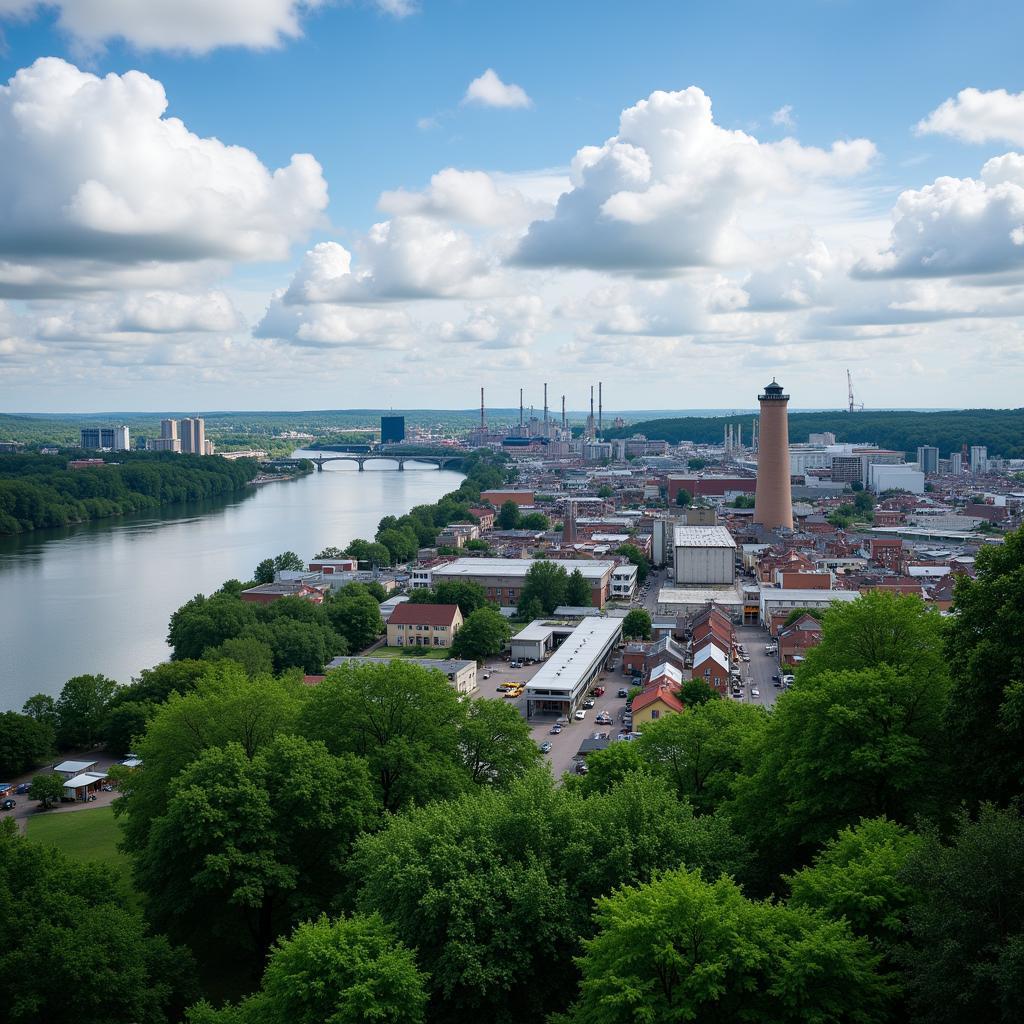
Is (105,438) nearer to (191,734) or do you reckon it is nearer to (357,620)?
(357,620)

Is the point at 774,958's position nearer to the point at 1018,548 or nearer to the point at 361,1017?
the point at 361,1017

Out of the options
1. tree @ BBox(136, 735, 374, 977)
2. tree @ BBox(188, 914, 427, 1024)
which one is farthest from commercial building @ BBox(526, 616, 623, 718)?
tree @ BBox(188, 914, 427, 1024)

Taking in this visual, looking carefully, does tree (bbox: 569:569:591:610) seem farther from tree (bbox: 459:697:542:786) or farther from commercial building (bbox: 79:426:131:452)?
commercial building (bbox: 79:426:131:452)

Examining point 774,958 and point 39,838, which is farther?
point 39,838

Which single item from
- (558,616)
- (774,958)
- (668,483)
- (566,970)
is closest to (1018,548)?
(774,958)

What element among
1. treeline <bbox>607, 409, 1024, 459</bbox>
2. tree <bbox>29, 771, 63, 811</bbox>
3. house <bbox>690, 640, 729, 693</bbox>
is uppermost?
treeline <bbox>607, 409, 1024, 459</bbox>

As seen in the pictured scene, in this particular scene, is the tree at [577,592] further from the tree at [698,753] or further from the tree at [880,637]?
the tree at [880,637]

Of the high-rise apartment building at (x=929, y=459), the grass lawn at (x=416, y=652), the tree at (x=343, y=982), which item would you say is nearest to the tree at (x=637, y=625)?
the grass lawn at (x=416, y=652)

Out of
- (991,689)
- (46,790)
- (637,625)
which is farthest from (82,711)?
(991,689)
